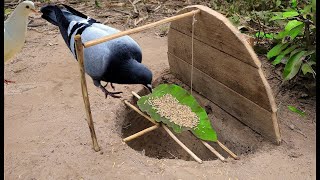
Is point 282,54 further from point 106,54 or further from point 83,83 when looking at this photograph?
point 83,83

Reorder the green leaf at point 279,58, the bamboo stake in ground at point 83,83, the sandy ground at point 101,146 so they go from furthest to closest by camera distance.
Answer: the green leaf at point 279,58 < the sandy ground at point 101,146 < the bamboo stake in ground at point 83,83

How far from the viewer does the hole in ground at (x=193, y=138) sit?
9.55 feet

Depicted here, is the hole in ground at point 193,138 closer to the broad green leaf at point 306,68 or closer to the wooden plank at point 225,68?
the wooden plank at point 225,68

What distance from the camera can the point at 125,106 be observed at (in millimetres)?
3223

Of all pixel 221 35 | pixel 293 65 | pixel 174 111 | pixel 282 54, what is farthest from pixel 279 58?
pixel 174 111

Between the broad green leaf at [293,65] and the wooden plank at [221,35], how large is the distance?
662mm

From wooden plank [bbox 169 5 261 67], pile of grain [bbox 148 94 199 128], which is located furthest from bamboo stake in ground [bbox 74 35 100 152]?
wooden plank [bbox 169 5 261 67]

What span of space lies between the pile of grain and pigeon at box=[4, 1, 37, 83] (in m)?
1.96

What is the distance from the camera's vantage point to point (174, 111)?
2957 mm

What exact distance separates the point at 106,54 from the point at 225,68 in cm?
92

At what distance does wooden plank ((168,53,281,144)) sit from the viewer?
8.68ft

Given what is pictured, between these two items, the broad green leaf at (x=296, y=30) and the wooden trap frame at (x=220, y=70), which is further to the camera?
the broad green leaf at (x=296, y=30)

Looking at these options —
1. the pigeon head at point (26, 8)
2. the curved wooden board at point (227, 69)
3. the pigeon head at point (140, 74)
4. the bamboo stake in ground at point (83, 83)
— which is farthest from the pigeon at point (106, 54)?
the pigeon head at point (26, 8)

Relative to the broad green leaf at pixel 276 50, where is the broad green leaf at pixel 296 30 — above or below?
above
